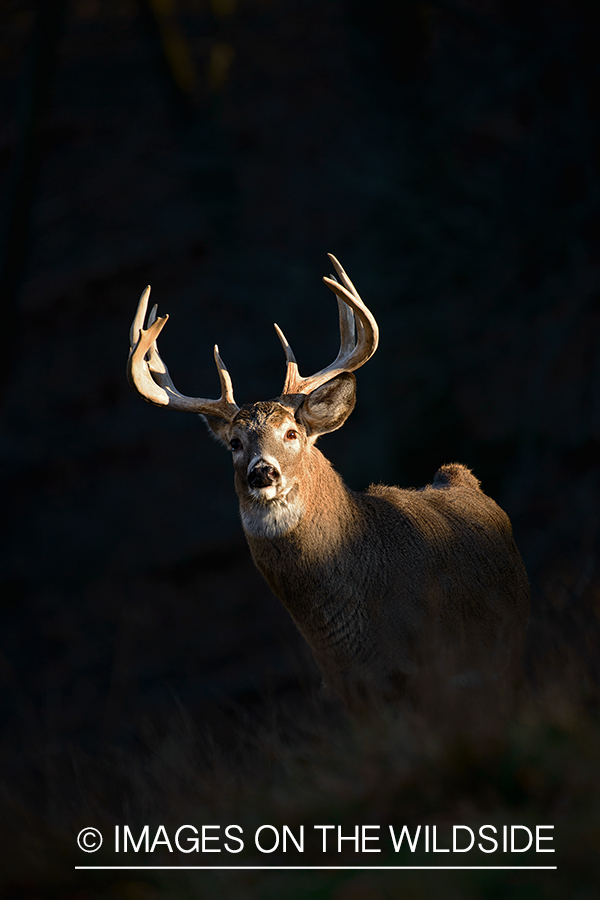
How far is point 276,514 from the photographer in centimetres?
508

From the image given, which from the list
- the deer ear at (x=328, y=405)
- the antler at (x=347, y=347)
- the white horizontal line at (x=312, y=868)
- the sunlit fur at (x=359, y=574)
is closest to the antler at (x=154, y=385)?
the sunlit fur at (x=359, y=574)

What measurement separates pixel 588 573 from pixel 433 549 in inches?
184

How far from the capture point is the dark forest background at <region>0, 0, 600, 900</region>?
42.3 feet

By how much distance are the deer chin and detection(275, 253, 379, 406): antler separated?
729 mm

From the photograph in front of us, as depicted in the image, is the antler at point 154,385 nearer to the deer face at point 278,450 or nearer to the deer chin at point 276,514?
the deer face at point 278,450

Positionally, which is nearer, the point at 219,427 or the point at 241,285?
the point at 219,427

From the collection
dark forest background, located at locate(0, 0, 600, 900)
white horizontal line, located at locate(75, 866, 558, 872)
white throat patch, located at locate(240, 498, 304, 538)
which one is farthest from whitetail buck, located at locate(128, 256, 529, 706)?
dark forest background, located at locate(0, 0, 600, 900)

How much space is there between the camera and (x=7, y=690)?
15.4 metres

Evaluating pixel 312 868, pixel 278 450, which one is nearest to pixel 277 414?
pixel 278 450

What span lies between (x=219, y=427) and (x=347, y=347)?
109 cm

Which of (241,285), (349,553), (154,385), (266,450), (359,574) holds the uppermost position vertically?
→ (241,285)

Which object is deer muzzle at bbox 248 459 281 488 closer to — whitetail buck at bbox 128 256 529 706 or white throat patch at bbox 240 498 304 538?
whitetail buck at bbox 128 256 529 706

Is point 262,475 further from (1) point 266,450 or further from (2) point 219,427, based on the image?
(2) point 219,427

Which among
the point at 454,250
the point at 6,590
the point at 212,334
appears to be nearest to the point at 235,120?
the point at 212,334
